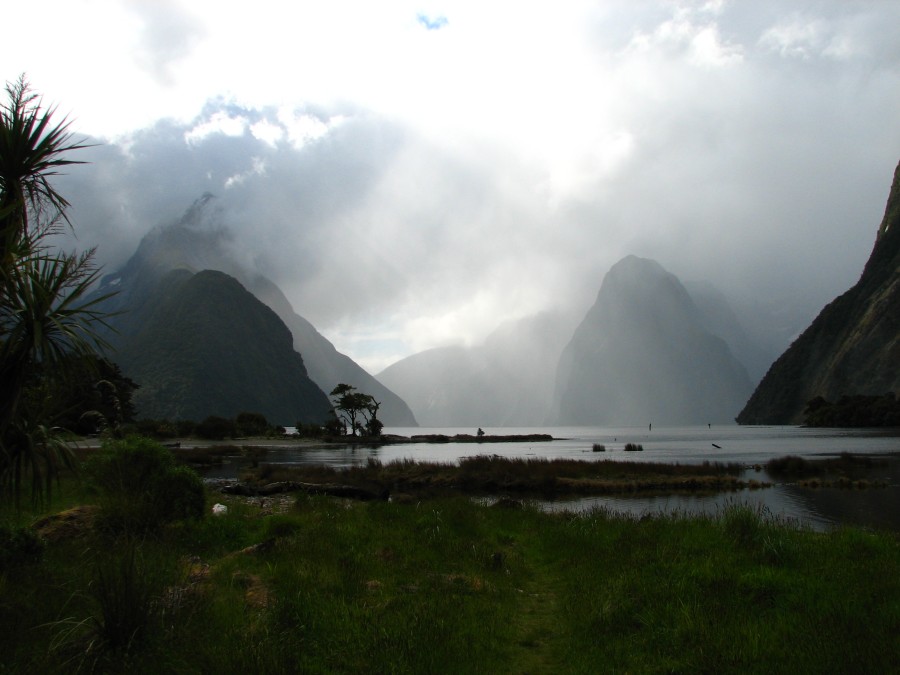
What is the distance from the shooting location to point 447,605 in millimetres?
7602

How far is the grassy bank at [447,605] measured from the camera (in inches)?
206

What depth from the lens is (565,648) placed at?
6.69 meters

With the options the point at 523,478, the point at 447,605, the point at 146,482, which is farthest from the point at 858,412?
the point at 146,482

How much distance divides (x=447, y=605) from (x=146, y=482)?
23.9ft

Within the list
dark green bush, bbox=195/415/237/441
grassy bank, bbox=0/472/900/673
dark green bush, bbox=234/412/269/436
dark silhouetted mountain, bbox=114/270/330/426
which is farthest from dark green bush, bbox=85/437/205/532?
dark silhouetted mountain, bbox=114/270/330/426

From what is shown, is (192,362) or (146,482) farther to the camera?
(192,362)

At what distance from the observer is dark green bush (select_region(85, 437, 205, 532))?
1095cm

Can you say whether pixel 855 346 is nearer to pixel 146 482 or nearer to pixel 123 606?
pixel 146 482

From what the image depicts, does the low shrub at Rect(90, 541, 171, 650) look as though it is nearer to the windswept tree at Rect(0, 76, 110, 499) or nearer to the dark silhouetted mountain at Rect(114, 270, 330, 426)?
the windswept tree at Rect(0, 76, 110, 499)

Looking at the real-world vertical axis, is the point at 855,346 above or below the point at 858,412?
above

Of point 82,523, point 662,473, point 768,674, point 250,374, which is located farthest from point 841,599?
point 250,374

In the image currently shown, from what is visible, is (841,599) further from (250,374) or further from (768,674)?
(250,374)

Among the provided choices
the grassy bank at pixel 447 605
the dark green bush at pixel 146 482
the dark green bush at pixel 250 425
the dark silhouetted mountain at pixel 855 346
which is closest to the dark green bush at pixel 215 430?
the dark green bush at pixel 250 425

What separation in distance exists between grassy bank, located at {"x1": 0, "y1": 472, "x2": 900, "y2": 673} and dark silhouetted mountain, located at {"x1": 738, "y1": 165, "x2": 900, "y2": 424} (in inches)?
5283
